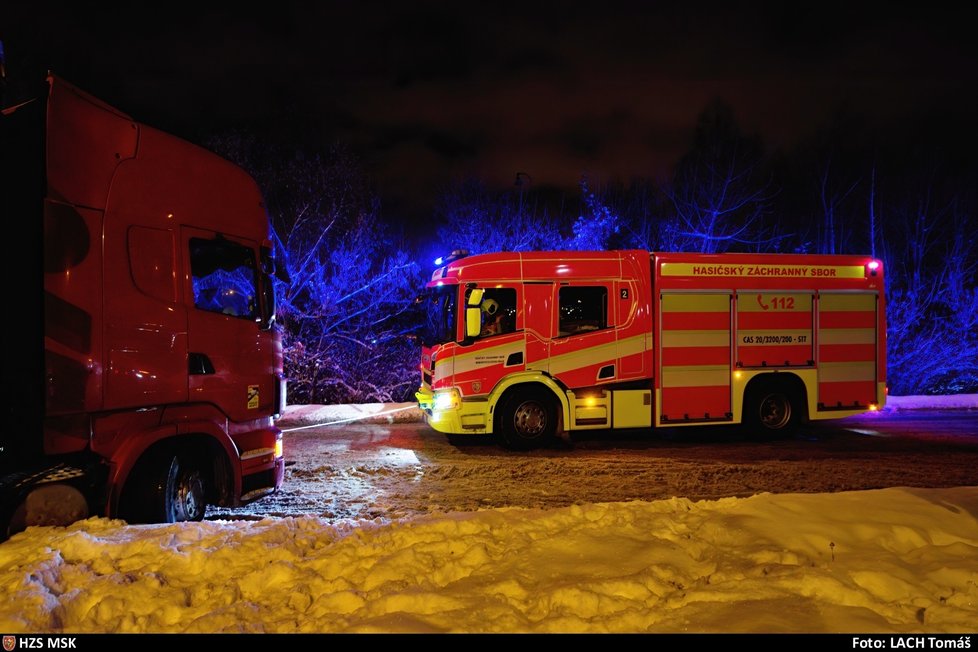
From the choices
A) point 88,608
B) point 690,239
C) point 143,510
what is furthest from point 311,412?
point 690,239

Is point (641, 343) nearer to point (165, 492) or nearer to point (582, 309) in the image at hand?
→ point (582, 309)

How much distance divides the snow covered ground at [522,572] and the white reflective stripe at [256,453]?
1.21 metres

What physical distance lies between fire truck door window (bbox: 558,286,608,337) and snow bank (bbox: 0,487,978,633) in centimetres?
460

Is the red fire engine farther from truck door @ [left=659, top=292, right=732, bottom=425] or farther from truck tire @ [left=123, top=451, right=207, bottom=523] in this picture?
truck tire @ [left=123, top=451, right=207, bottom=523]

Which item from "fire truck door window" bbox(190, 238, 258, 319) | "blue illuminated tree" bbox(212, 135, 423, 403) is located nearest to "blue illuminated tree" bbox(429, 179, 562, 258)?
"blue illuminated tree" bbox(212, 135, 423, 403)

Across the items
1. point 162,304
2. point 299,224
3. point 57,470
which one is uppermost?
point 299,224

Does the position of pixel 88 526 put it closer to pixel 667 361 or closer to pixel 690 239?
pixel 667 361

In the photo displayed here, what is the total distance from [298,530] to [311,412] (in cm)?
897

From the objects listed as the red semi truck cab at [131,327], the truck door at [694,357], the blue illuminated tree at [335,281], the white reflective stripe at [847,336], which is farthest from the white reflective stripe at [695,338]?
the blue illuminated tree at [335,281]

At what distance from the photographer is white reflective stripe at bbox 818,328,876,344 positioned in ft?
32.7

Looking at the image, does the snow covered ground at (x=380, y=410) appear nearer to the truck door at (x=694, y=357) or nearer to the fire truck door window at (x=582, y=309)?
the fire truck door window at (x=582, y=309)

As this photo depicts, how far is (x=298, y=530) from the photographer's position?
4398 mm

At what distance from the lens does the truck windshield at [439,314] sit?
29.9ft

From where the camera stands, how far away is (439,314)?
30.7 feet
